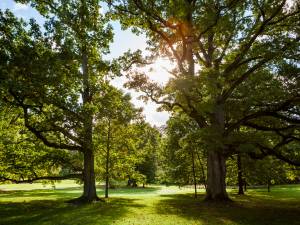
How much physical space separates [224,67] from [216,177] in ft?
28.7

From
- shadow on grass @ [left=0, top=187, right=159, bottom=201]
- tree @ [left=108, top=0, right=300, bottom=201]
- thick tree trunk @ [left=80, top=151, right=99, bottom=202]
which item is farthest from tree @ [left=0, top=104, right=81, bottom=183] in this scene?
tree @ [left=108, top=0, right=300, bottom=201]

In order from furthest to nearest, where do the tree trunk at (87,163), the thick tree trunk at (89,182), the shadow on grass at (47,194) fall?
the shadow on grass at (47,194) → the thick tree trunk at (89,182) → the tree trunk at (87,163)

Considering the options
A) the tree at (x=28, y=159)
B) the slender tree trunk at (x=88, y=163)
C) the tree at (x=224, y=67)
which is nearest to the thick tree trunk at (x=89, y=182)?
the slender tree trunk at (x=88, y=163)

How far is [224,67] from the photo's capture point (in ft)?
91.3

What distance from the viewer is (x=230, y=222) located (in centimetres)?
1664

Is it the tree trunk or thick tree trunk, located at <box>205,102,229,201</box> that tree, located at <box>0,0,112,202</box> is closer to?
the tree trunk

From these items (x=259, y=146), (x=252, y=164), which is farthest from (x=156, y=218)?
(x=252, y=164)

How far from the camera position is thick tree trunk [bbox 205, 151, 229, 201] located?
25.8 meters

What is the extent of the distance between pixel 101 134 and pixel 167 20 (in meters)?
13.1

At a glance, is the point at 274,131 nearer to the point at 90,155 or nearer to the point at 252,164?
the point at 252,164

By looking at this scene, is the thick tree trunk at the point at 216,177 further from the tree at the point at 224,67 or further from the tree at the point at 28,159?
the tree at the point at 28,159

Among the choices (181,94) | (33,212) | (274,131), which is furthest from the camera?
(274,131)

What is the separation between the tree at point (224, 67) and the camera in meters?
21.7

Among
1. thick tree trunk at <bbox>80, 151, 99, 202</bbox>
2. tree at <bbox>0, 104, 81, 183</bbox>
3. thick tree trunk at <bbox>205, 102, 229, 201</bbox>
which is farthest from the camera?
tree at <bbox>0, 104, 81, 183</bbox>
